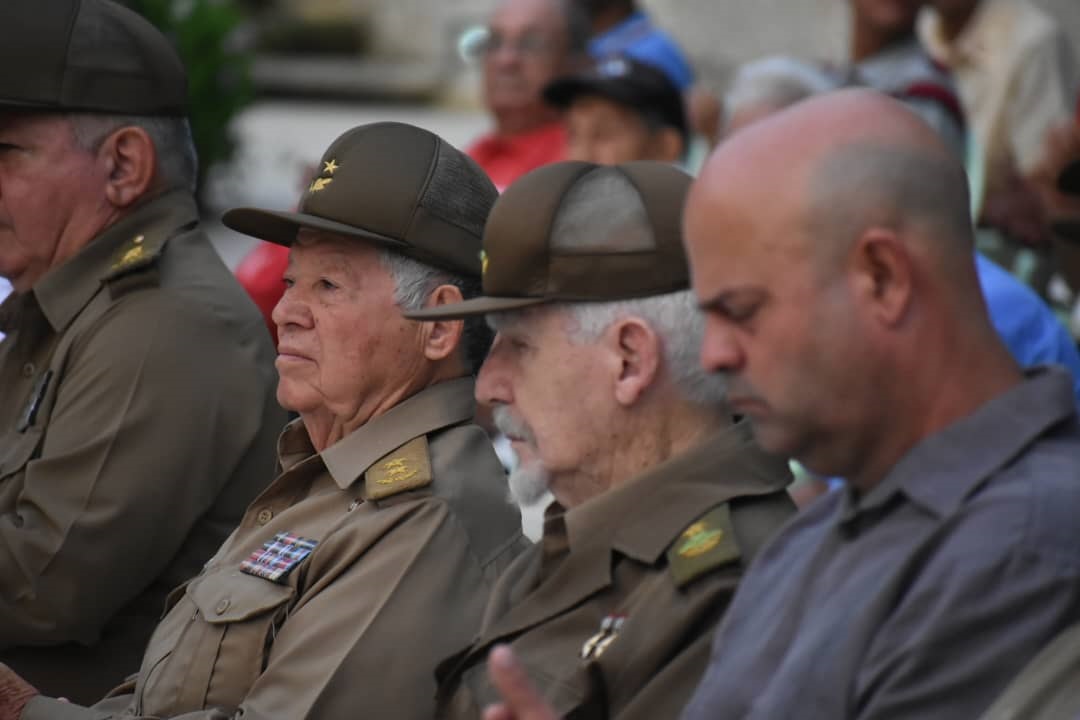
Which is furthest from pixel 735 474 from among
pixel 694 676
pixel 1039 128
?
pixel 1039 128

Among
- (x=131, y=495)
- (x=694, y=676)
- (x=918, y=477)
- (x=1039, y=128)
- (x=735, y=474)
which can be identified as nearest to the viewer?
(x=918, y=477)

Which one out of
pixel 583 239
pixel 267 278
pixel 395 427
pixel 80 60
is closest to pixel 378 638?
pixel 395 427

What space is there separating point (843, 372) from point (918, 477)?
0.50 feet

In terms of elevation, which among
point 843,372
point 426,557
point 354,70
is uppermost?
point 843,372

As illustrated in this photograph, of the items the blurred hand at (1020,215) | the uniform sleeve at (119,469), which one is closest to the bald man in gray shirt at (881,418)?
the uniform sleeve at (119,469)

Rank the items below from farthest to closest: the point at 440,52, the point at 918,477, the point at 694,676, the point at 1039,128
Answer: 1. the point at 440,52
2. the point at 1039,128
3. the point at 694,676
4. the point at 918,477

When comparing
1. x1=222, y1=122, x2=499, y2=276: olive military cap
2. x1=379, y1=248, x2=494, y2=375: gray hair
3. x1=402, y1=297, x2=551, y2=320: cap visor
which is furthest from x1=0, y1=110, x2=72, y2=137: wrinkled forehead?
x1=402, y1=297, x2=551, y2=320: cap visor

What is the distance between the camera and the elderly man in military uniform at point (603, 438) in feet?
8.43

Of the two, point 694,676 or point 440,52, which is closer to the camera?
point 694,676

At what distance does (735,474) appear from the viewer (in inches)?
105

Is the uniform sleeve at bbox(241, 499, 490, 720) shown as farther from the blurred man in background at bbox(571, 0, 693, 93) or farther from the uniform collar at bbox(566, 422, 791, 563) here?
the blurred man in background at bbox(571, 0, 693, 93)

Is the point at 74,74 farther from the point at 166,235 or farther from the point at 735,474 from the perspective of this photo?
the point at 735,474

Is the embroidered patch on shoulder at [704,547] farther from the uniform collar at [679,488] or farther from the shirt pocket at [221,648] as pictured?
the shirt pocket at [221,648]

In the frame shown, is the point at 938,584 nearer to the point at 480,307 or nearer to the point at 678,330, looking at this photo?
the point at 678,330
